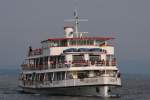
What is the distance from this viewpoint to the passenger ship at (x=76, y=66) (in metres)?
74.1

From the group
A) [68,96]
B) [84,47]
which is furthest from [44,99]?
[84,47]

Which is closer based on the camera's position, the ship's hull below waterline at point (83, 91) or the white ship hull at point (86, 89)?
the white ship hull at point (86, 89)

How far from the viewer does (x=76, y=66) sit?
7475cm

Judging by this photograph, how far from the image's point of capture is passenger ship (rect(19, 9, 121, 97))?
2916 inches

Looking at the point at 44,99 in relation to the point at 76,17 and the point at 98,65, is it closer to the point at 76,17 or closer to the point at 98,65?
the point at 98,65

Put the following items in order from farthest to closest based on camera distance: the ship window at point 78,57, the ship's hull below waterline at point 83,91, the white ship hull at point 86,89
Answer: the ship window at point 78,57 < the ship's hull below waterline at point 83,91 < the white ship hull at point 86,89

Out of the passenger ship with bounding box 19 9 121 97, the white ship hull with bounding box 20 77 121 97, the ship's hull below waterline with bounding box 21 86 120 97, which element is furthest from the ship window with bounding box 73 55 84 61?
the ship's hull below waterline with bounding box 21 86 120 97

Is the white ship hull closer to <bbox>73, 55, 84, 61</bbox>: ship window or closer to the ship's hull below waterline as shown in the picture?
the ship's hull below waterline

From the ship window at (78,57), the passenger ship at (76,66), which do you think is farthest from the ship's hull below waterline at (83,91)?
the ship window at (78,57)

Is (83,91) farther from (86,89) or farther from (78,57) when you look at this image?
(78,57)

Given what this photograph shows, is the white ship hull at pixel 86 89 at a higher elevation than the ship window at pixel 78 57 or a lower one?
lower

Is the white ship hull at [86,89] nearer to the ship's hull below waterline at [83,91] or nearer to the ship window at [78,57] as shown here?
the ship's hull below waterline at [83,91]

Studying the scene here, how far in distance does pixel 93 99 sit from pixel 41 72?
1217cm

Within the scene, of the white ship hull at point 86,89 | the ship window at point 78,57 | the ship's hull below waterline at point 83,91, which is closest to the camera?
the white ship hull at point 86,89
